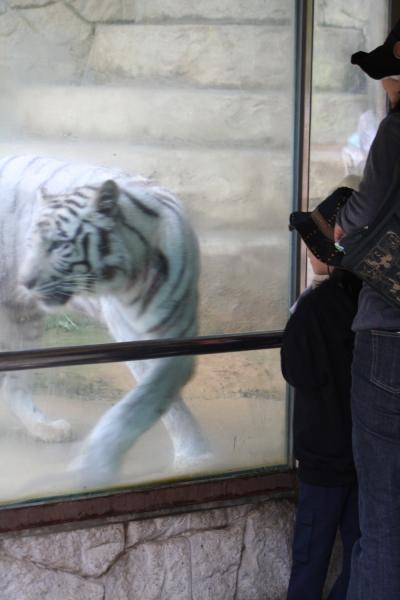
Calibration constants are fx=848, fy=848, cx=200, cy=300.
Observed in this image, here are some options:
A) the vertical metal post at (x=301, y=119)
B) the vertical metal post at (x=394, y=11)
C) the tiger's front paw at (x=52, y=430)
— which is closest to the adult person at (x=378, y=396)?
the vertical metal post at (x=301, y=119)

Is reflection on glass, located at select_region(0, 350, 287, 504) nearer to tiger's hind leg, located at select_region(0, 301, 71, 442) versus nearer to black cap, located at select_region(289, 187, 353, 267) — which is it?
tiger's hind leg, located at select_region(0, 301, 71, 442)

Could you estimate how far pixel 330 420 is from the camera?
2.76 m

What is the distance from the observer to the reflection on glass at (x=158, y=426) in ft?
9.58

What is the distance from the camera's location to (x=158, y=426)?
3.08 m

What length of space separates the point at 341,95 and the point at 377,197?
0.95 m

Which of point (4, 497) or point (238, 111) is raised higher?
point (238, 111)

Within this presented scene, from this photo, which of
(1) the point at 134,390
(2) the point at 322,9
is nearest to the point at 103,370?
(1) the point at 134,390

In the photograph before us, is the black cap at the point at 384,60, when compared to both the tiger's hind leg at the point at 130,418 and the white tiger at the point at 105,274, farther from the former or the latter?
the tiger's hind leg at the point at 130,418

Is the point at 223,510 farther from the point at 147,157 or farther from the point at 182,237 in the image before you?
the point at 147,157

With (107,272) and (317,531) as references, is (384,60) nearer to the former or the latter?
(107,272)

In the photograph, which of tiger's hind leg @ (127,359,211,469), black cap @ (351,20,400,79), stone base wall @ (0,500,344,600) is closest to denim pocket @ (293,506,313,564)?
stone base wall @ (0,500,344,600)

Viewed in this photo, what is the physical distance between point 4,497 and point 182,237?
1098 millimetres

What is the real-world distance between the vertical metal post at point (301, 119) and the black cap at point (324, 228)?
0.49 m

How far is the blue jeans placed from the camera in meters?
2.29
